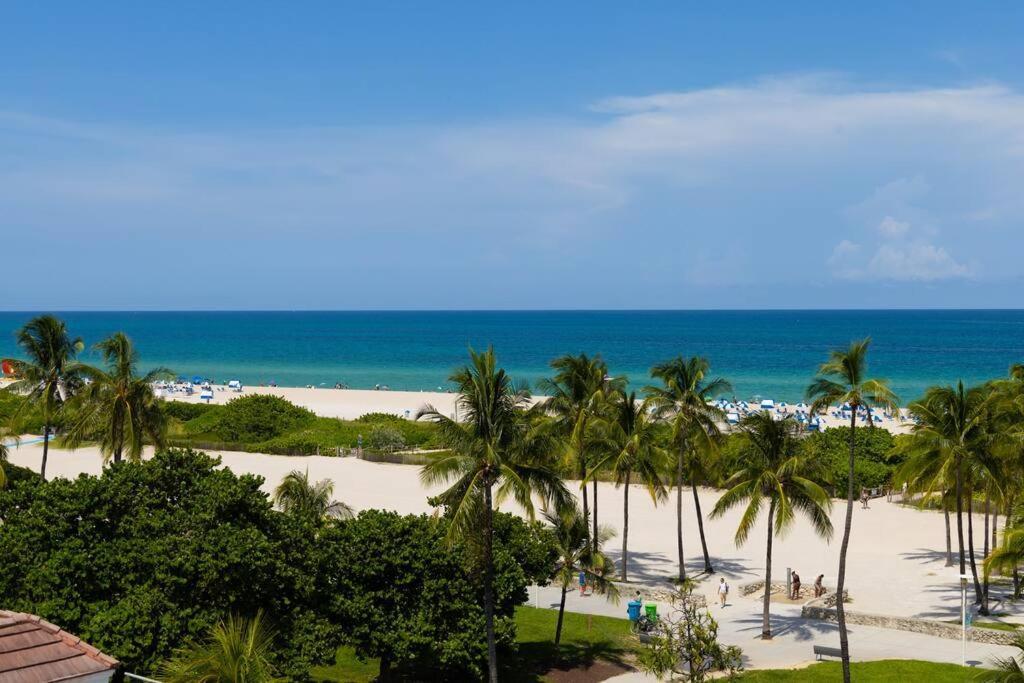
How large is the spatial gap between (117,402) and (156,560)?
51.3 feet

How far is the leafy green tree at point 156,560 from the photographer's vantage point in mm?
21250

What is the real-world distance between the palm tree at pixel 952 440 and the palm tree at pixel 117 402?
25.8m

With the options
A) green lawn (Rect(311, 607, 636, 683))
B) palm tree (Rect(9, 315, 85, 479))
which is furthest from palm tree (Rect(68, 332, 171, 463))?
green lawn (Rect(311, 607, 636, 683))

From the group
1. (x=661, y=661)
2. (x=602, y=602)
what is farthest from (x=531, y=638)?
(x=661, y=661)

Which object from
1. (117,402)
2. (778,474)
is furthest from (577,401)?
(117,402)

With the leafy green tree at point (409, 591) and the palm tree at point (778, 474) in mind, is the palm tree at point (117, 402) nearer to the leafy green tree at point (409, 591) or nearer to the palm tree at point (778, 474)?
the leafy green tree at point (409, 591)

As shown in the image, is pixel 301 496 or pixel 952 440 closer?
pixel 952 440

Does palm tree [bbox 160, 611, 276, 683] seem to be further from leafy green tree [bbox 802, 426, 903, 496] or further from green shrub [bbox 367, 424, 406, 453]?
green shrub [bbox 367, 424, 406, 453]

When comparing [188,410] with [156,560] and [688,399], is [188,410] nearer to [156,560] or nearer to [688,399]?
[688,399]

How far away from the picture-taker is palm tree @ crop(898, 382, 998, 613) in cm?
3027

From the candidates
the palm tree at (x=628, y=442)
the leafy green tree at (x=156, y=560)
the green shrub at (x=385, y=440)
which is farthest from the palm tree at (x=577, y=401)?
the green shrub at (x=385, y=440)

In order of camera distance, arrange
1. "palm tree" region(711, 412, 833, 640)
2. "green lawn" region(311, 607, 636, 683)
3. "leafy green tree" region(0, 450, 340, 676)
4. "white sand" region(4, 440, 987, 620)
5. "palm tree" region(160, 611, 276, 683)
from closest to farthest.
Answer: "palm tree" region(160, 611, 276, 683)
"leafy green tree" region(0, 450, 340, 676)
"green lawn" region(311, 607, 636, 683)
"palm tree" region(711, 412, 833, 640)
"white sand" region(4, 440, 987, 620)

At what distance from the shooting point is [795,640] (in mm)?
30688

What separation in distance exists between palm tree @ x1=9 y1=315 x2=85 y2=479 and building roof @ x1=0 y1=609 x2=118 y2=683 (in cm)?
2373
